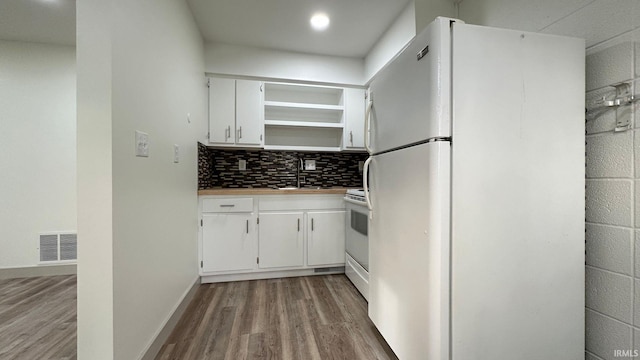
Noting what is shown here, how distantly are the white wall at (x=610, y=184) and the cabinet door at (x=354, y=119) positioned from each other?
1826mm

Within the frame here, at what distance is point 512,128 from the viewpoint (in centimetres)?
100

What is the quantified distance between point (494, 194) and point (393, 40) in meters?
1.76

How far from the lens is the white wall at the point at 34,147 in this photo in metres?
2.45

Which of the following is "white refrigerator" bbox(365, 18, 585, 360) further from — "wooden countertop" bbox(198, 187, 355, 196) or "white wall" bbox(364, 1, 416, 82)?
"wooden countertop" bbox(198, 187, 355, 196)

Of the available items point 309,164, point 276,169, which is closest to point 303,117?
point 309,164

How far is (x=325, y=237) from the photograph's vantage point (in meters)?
2.55

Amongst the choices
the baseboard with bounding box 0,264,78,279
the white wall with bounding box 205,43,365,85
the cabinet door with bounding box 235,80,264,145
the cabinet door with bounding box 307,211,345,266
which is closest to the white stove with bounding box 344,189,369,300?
the cabinet door with bounding box 307,211,345,266

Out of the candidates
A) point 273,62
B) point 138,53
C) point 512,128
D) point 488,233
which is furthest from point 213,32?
point 488,233

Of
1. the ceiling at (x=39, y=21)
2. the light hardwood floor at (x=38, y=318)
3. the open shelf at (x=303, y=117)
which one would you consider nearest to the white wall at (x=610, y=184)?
the open shelf at (x=303, y=117)

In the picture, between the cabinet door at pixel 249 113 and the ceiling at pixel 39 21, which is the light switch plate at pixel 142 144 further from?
the ceiling at pixel 39 21

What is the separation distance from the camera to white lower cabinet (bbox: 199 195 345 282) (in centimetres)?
236

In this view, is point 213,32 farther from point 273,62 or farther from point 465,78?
point 465,78

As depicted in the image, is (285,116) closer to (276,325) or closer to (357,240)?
(357,240)

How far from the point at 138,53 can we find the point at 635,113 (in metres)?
2.29
